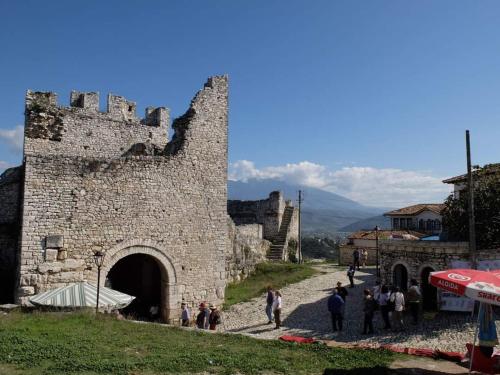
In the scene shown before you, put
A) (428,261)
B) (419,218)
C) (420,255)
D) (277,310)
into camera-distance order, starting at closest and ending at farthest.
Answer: (277,310)
(428,261)
(420,255)
(419,218)

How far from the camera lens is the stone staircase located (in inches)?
1381

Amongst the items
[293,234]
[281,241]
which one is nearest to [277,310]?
[281,241]

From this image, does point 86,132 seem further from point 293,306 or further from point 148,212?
point 293,306

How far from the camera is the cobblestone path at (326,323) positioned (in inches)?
535

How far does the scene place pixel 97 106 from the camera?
22266 millimetres

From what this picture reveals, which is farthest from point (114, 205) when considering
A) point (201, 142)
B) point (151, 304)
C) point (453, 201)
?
point (453, 201)

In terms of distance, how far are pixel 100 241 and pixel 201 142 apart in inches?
238

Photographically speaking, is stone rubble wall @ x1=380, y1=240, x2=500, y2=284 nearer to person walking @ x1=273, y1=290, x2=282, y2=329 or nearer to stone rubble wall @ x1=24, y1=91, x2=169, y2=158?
person walking @ x1=273, y1=290, x2=282, y2=329

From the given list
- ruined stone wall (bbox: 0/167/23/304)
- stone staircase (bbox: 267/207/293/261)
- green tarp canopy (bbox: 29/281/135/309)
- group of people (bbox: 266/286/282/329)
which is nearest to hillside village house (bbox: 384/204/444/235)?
stone staircase (bbox: 267/207/293/261)

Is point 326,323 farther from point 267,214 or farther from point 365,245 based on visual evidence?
point 267,214

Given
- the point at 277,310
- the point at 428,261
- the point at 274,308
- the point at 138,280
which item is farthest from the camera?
the point at 138,280

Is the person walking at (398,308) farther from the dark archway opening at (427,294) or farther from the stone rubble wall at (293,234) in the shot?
the stone rubble wall at (293,234)

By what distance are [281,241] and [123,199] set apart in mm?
23146

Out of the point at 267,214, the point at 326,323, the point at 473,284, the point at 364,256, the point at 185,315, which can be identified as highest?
the point at 267,214
